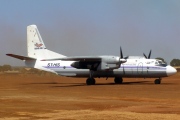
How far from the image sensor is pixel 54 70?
48.6m

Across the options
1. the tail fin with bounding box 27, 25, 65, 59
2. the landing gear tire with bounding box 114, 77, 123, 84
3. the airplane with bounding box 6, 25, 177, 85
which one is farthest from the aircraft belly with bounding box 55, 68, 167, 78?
the tail fin with bounding box 27, 25, 65, 59

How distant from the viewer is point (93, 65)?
45250mm

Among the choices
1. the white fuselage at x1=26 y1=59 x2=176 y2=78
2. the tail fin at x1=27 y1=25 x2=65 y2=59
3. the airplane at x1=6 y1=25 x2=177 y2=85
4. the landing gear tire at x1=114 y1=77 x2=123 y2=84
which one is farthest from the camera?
the tail fin at x1=27 y1=25 x2=65 y2=59

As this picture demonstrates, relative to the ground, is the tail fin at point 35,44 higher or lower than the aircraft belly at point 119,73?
higher

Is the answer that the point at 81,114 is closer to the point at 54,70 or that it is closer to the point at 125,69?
the point at 125,69

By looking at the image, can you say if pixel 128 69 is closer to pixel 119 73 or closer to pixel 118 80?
pixel 119 73

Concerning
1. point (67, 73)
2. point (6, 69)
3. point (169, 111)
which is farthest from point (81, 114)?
point (6, 69)

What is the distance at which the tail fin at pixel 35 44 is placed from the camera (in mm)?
51094

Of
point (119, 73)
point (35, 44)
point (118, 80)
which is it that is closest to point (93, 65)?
point (119, 73)

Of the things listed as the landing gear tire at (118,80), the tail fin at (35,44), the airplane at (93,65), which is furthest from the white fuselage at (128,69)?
the landing gear tire at (118,80)

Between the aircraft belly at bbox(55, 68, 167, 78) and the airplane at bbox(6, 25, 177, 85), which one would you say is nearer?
the aircraft belly at bbox(55, 68, 167, 78)

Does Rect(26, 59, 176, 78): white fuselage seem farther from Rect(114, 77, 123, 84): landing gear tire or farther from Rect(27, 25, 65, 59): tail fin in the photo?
Rect(114, 77, 123, 84): landing gear tire

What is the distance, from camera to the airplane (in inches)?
1705

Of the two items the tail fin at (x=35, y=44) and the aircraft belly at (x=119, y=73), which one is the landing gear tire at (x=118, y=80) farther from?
the tail fin at (x=35, y=44)
